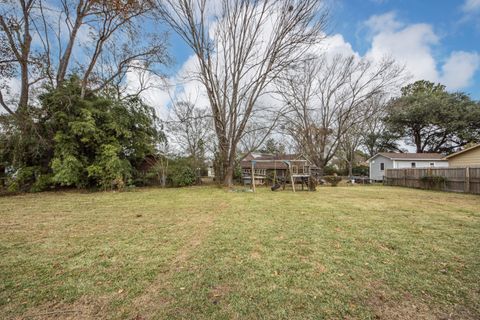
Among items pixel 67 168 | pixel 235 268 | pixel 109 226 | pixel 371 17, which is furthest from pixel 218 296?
pixel 371 17

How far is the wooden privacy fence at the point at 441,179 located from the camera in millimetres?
10969

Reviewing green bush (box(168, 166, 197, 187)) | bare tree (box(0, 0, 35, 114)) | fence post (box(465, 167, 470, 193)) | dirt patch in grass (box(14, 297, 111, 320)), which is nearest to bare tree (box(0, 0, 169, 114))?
bare tree (box(0, 0, 35, 114))

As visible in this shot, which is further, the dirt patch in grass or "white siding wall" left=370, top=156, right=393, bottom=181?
"white siding wall" left=370, top=156, right=393, bottom=181

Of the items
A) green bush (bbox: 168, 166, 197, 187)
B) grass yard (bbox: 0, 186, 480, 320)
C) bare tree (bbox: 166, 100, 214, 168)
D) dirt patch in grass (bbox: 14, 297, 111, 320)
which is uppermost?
bare tree (bbox: 166, 100, 214, 168)

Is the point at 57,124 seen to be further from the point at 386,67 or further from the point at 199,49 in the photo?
the point at 386,67

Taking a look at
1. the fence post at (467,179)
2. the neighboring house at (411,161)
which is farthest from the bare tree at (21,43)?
the neighboring house at (411,161)

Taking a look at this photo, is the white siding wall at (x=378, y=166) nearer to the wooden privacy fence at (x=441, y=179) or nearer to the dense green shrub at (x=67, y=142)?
the wooden privacy fence at (x=441, y=179)

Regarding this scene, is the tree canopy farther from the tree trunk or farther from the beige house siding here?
the tree trunk

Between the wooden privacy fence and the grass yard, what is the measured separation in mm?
9428

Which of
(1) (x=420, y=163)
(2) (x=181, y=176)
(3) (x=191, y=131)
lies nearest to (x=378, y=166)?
(1) (x=420, y=163)

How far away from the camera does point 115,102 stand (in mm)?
12398

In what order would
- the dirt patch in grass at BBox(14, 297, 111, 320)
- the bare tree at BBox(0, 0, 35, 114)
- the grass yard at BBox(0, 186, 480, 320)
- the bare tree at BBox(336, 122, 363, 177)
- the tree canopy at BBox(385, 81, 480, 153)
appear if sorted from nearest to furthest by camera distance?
the dirt patch in grass at BBox(14, 297, 111, 320), the grass yard at BBox(0, 186, 480, 320), the bare tree at BBox(0, 0, 35, 114), the tree canopy at BBox(385, 81, 480, 153), the bare tree at BBox(336, 122, 363, 177)

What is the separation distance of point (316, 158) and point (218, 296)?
2032cm

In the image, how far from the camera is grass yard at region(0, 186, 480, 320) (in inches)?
73.6
